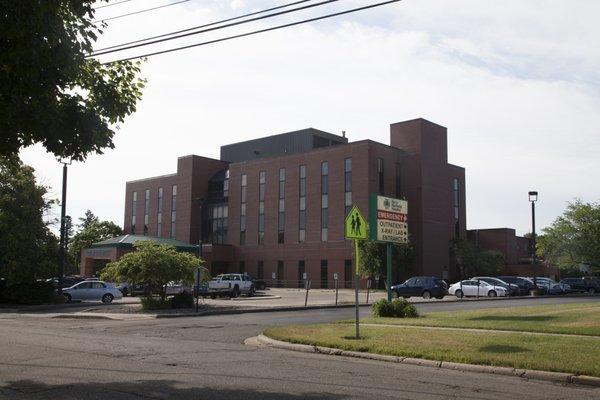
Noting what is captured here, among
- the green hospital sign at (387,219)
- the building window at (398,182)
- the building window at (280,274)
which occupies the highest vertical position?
the building window at (398,182)

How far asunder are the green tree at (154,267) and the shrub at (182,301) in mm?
950

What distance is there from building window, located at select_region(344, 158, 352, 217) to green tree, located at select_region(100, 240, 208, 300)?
1455 inches

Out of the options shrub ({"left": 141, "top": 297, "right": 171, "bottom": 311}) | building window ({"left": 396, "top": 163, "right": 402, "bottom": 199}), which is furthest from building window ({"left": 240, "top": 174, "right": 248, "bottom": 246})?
shrub ({"left": 141, "top": 297, "right": 171, "bottom": 311})

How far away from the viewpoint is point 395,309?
2075 centimetres

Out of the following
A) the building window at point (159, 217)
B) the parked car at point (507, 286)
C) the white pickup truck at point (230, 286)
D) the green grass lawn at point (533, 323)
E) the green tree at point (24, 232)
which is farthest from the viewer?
the building window at point (159, 217)

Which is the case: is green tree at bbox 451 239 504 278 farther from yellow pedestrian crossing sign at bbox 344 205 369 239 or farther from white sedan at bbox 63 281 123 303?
yellow pedestrian crossing sign at bbox 344 205 369 239

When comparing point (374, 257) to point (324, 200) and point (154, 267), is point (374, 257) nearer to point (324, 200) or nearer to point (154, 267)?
point (324, 200)

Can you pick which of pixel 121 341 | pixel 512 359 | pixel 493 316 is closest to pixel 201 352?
pixel 121 341

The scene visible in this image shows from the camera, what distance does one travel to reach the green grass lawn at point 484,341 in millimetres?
11008

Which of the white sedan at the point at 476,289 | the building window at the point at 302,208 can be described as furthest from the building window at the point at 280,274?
the white sedan at the point at 476,289

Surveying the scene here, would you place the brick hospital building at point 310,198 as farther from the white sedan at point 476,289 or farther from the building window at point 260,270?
the white sedan at point 476,289

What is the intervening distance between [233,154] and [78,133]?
250ft

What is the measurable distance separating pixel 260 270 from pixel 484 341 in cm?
6175

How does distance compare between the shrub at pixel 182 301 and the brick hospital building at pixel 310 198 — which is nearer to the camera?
the shrub at pixel 182 301
